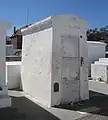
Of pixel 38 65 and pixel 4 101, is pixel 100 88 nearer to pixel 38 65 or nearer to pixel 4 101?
pixel 38 65

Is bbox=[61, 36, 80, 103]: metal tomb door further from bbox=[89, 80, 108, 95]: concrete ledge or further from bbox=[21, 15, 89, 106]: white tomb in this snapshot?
bbox=[89, 80, 108, 95]: concrete ledge

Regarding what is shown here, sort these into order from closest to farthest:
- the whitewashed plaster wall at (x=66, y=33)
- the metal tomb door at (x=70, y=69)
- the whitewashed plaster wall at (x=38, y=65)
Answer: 1. the whitewashed plaster wall at (x=66, y=33)
2. the whitewashed plaster wall at (x=38, y=65)
3. the metal tomb door at (x=70, y=69)

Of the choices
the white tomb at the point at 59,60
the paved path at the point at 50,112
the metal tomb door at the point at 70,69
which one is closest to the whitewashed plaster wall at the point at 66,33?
the white tomb at the point at 59,60

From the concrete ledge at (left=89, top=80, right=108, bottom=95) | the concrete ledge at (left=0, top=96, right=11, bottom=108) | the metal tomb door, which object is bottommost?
the concrete ledge at (left=89, top=80, right=108, bottom=95)

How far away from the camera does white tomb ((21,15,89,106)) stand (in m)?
7.71

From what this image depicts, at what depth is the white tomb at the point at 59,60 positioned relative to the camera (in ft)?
25.3

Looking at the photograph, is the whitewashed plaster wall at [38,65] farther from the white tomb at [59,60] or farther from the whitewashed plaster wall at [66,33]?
the whitewashed plaster wall at [66,33]

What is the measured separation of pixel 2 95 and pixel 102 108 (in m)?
3.93

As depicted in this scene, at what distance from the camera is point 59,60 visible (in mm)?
7863

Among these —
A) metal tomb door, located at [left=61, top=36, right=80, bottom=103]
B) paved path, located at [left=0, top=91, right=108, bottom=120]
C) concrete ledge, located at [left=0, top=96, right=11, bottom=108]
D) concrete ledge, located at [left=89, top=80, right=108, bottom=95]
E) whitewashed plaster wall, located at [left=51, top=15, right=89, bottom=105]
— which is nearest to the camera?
concrete ledge, located at [left=0, top=96, right=11, bottom=108]

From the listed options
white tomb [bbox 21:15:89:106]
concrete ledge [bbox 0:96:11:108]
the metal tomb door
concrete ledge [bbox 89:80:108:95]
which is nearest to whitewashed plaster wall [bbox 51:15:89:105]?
white tomb [bbox 21:15:89:106]

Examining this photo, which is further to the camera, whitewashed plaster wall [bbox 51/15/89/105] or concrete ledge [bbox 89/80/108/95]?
concrete ledge [bbox 89/80/108/95]

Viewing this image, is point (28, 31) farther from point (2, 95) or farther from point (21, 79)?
point (2, 95)

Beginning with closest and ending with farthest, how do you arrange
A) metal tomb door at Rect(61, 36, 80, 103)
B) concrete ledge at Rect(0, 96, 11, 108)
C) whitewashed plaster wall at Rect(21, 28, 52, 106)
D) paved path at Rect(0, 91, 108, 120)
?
1. concrete ledge at Rect(0, 96, 11, 108)
2. paved path at Rect(0, 91, 108, 120)
3. whitewashed plaster wall at Rect(21, 28, 52, 106)
4. metal tomb door at Rect(61, 36, 80, 103)
